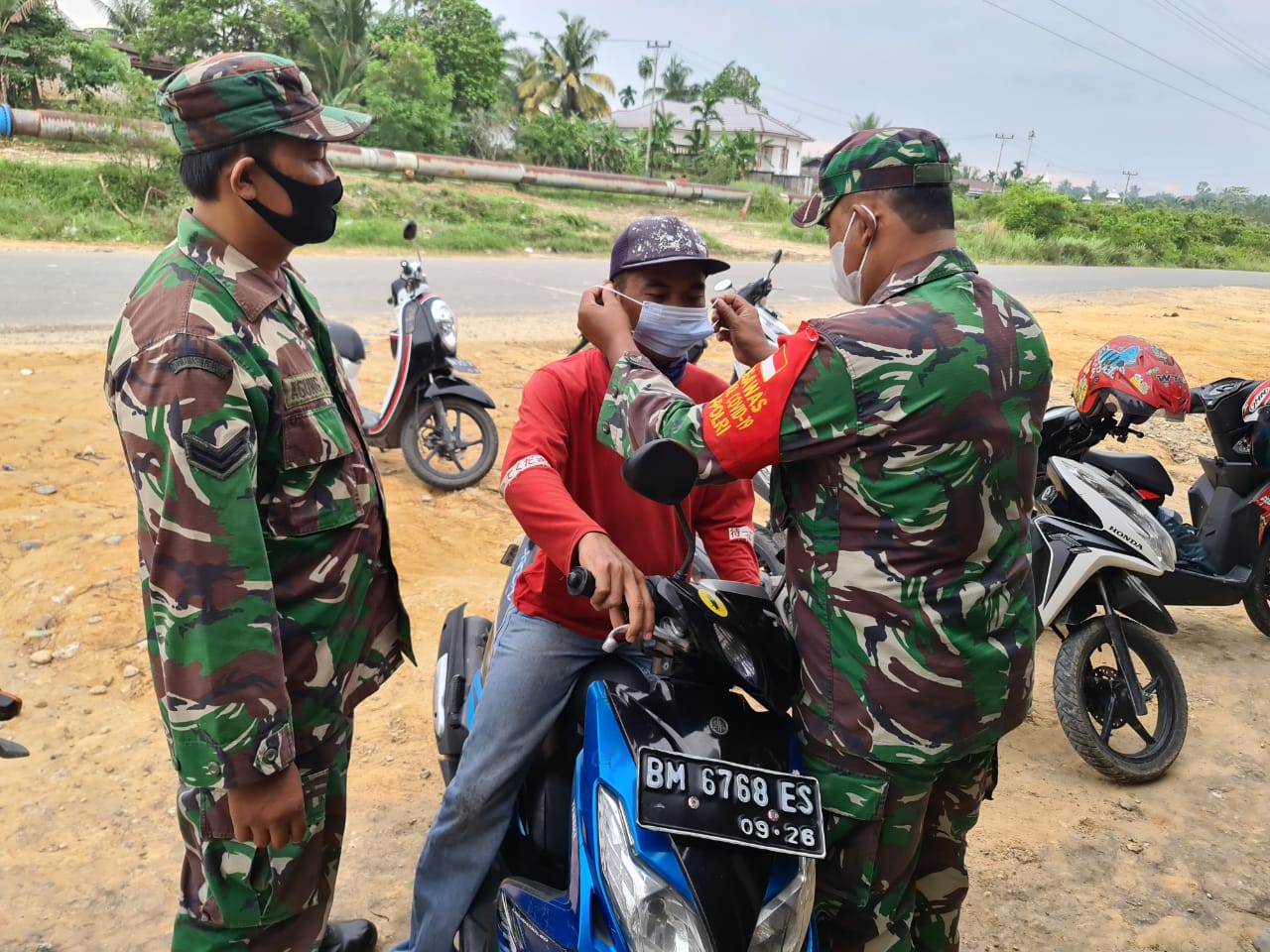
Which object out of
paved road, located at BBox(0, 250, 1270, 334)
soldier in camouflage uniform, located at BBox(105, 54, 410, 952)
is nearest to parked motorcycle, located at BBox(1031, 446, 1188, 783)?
soldier in camouflage uniform, located at BBox(105, 54, 410, 952)

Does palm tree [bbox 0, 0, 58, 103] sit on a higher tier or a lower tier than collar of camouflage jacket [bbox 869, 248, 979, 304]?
higher

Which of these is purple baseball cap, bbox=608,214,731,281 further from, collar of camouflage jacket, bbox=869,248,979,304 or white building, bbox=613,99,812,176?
white building, bbox=613,99,812,176

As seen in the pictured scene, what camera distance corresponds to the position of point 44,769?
3176 millimetres

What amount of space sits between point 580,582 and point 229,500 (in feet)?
2.06

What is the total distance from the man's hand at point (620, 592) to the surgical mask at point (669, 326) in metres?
0.66

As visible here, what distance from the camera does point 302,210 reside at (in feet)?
6.07

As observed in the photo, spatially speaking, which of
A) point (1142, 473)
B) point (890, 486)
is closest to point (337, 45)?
point (1142, 473)

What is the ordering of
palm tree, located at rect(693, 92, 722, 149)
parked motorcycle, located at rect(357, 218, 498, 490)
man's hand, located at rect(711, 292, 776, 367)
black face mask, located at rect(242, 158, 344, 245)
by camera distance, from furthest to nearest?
1. palm tree, located at rect(693, 92, 722, 149)
2. parked motorcycle, located at rect(357, 218, 498, 490)
3. man's hand, located at rect(711, 292, 776, 367)
4. black face mask, located at rect(242, 158, 344, 245)

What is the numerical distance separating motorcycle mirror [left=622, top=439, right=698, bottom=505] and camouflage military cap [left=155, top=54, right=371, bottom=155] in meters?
0.92

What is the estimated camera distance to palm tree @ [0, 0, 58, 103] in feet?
70.1

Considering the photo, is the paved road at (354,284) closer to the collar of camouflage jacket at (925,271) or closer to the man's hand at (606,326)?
the man's hand at (606,326)

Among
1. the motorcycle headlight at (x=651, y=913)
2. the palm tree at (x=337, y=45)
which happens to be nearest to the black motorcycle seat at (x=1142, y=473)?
the motorcycle headlight at (x=651, y=913)

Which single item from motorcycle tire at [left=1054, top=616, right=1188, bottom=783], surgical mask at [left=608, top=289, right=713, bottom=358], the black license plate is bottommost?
motorcycle tire at [left=1054, top=616, right=1188, bottom=783]

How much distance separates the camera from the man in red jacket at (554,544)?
2.08 meters
